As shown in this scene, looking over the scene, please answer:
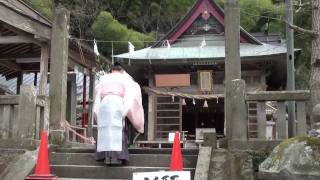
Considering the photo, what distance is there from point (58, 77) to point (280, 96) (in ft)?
13.1

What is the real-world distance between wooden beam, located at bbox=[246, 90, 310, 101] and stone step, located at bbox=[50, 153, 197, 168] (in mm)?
1356

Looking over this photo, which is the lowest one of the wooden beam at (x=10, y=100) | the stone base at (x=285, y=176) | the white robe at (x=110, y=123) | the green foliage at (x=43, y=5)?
the stone base at (x=285, y=176)

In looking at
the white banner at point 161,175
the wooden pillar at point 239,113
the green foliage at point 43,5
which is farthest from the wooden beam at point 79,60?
the white banner at point 161,175

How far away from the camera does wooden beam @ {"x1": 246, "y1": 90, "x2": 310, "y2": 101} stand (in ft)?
23.0

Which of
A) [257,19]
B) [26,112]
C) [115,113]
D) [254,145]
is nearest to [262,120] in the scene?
[254,145]

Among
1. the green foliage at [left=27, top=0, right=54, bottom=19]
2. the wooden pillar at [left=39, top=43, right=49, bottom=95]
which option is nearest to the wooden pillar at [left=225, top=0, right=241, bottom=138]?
the wooden pillar at [left=39, top=43, right=49, bottom=95]

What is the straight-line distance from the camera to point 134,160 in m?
7.30

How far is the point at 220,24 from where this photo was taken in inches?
726

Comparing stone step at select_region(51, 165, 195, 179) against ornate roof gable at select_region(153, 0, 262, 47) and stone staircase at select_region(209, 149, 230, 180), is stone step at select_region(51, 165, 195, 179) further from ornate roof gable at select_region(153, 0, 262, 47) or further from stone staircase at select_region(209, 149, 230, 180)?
ornate roof gable at select_region(153, 0, 262, 47)

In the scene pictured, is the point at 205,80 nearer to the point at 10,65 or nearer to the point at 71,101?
the point at 71,101

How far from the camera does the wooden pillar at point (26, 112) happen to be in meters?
7.54

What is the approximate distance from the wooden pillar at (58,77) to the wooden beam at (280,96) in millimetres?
3392

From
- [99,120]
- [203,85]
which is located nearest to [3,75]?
[203,85]

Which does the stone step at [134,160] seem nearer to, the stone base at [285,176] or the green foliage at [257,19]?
the stone base at [285,176]
